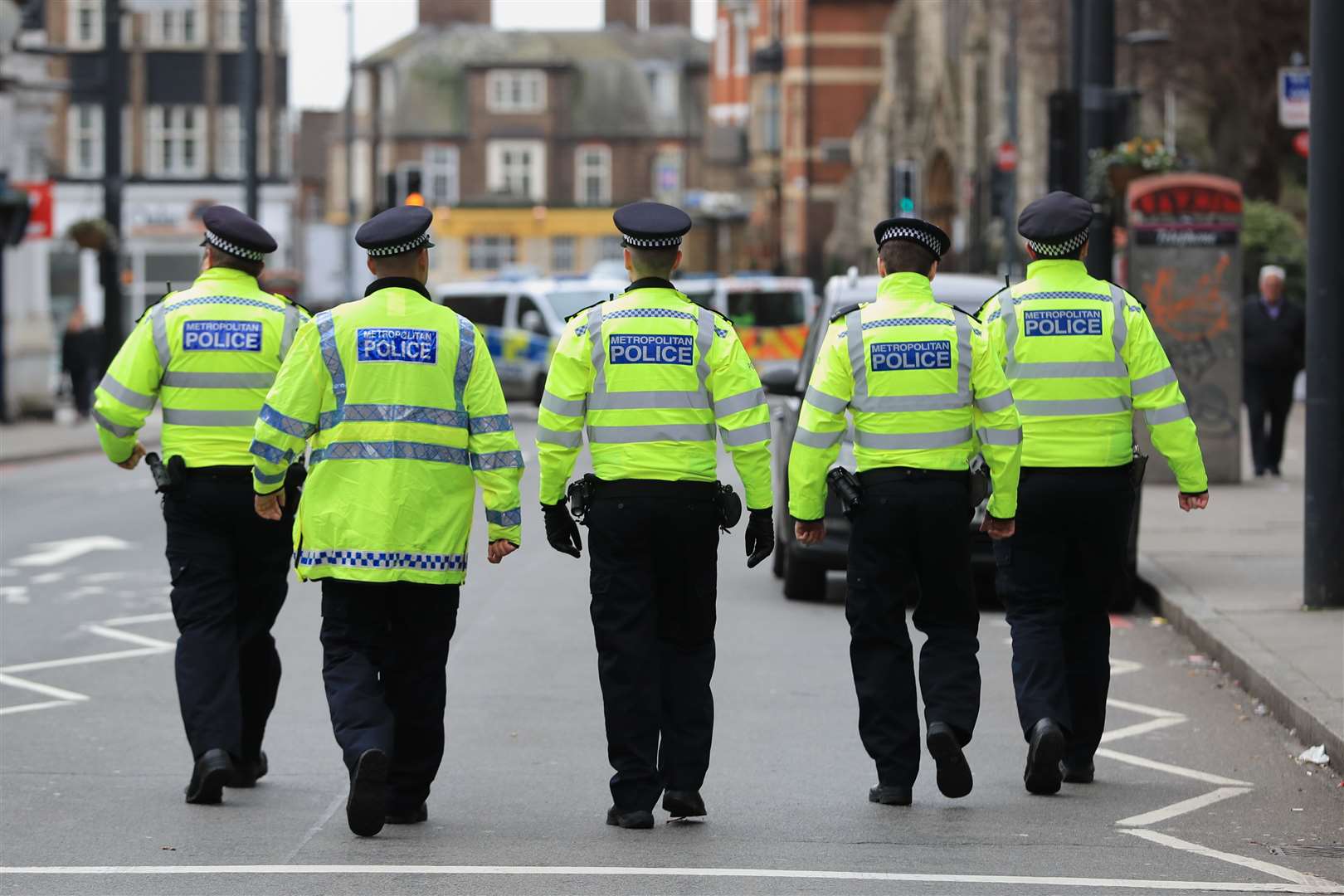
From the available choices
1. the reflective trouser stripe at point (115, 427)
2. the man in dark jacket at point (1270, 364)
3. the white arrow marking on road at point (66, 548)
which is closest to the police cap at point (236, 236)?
the reflective trouser stripe at point (115, 427)

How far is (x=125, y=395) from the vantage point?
25.1 ft

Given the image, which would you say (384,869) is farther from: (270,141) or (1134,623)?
(270,141)

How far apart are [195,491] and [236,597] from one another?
384mm

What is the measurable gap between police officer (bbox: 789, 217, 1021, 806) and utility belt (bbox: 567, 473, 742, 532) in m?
0.34

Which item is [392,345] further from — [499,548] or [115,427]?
[115,427]

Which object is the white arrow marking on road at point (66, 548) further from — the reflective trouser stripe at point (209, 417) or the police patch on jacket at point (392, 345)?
the police patch on jacket at point (392, 345)

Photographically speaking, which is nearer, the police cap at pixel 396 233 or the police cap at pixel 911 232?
the police cap at pixel 396 233

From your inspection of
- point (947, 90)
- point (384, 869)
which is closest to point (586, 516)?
point (384, 869)

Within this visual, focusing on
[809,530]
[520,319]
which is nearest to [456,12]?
[520,319]

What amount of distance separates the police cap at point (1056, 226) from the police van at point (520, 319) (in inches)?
1013

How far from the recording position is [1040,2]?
46.1 m

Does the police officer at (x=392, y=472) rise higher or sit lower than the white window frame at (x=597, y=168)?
lower

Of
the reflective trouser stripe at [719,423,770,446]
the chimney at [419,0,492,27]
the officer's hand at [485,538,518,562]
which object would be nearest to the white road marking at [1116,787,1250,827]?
the reflective trouser stripe at [719,423,770,446]

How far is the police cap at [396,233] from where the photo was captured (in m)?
7.02
